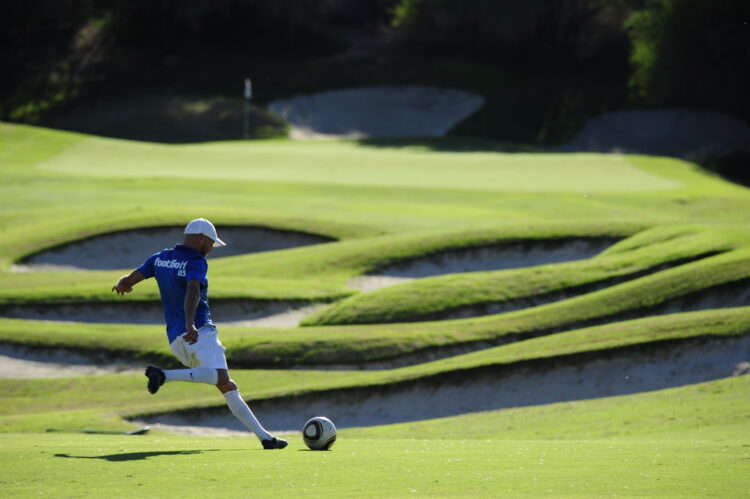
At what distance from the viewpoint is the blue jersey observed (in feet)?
40.5

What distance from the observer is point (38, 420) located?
19.7 meters

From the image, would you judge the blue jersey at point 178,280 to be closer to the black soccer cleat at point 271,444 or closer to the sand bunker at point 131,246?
the black soccer cleat at point 271,444

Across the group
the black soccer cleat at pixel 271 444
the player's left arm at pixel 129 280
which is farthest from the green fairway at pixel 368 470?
the player's left arm at pixel 129 280

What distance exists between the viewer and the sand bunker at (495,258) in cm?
3034

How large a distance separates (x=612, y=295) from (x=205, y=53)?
67.3 m

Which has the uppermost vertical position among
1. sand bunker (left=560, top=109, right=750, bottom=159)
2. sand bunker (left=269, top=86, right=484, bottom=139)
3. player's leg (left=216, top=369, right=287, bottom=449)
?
sand bunker (left=269, top=86, right=484, bottom=139)

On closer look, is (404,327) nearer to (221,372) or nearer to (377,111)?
(221,372)

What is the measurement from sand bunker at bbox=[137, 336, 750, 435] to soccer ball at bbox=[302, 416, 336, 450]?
7.98 m

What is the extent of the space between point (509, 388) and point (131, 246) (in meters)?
15.0

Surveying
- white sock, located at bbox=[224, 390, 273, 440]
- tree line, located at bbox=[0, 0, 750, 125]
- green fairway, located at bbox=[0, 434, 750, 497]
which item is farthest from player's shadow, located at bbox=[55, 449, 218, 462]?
tree line, located at bbox=[0, 0, 750, 125]

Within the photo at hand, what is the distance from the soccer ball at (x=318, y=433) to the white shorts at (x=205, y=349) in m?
1.14

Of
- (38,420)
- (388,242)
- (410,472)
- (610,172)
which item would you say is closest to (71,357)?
(38,420)

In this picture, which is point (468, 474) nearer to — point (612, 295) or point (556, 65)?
point (612, 295)

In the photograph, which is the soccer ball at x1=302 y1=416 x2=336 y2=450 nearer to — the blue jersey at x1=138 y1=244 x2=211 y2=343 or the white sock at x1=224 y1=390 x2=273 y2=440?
the white sock at x1=224 y1=390 x2=273 y2=440
